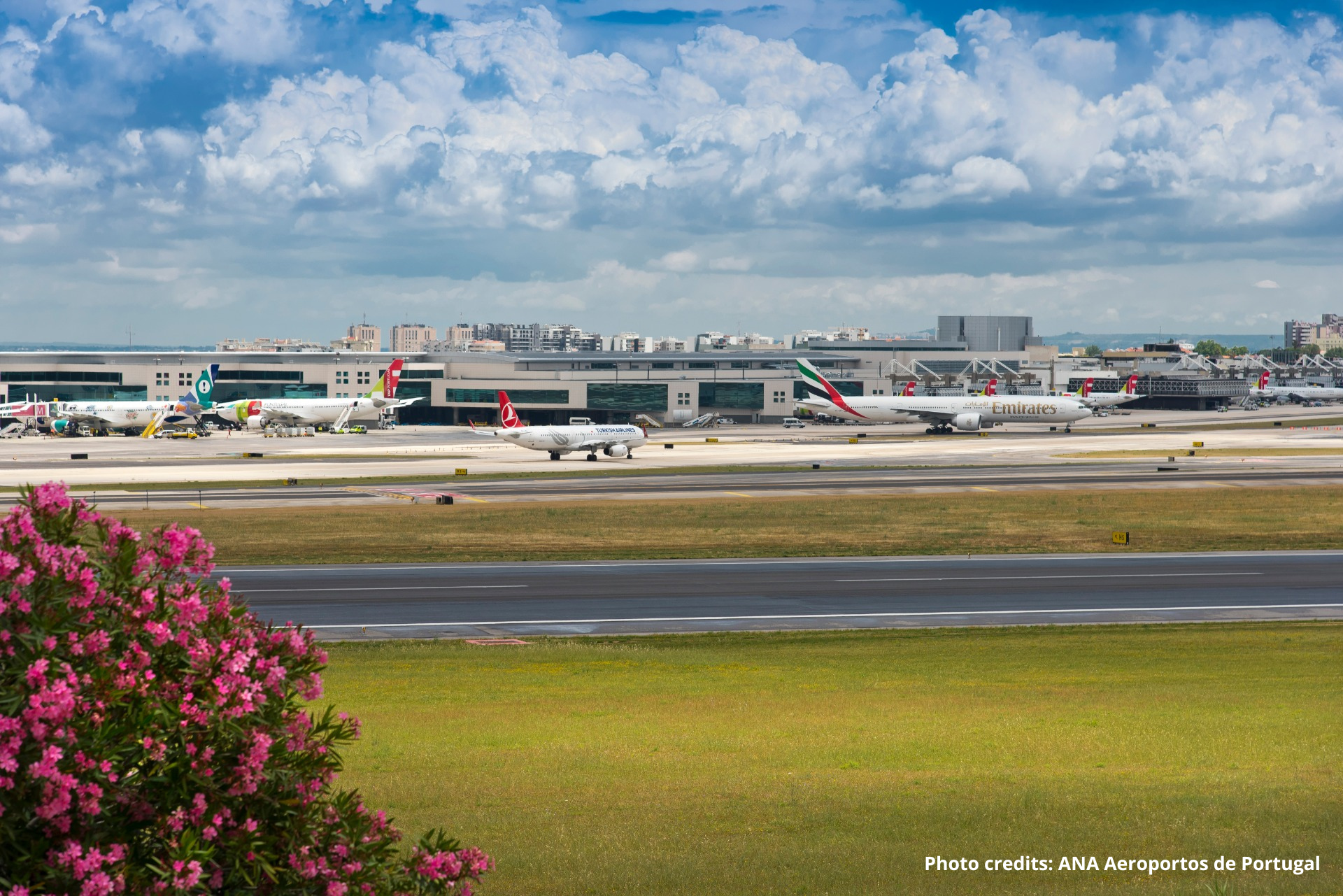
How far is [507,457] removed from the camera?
398 ft

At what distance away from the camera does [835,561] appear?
54562 mm

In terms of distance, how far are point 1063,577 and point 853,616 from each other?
12841 mm

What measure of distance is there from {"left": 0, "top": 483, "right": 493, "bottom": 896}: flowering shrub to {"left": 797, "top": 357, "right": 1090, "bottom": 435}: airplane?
151601 millimetres

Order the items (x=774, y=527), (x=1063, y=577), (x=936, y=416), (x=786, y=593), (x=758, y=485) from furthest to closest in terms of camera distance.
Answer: (x=936, y=416) < (x=758, y=485) < (x=774, y=527) < (x=1063, y=577) < (x=786, y=593)

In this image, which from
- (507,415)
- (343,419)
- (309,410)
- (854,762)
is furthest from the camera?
(343,419)

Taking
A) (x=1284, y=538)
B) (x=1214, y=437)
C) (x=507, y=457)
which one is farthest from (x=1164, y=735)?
(x=1214, y=437)

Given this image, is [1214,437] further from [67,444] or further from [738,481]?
[67,444]

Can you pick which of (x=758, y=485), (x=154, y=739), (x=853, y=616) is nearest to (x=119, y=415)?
(x=758, y=485)

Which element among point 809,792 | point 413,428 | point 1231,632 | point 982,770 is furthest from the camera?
point 413,428

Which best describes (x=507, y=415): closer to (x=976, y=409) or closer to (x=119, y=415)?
(x=976, y=409)

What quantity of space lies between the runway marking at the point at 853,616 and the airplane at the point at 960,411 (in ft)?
376

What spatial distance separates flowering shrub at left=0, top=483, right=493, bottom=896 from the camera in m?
7.29

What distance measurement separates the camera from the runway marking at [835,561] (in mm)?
51781

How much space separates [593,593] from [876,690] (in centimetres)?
2031
